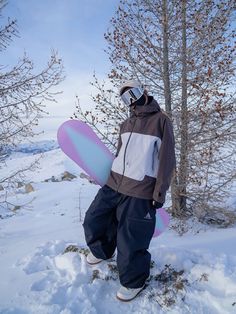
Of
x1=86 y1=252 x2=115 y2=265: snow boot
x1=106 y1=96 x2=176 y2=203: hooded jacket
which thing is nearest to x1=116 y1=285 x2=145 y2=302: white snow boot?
x1=86 y1=252 x2=115 y2=265: snow boot

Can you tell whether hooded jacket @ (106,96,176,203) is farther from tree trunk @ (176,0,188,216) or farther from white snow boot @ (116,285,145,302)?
tree trunk @ (176,0,188,216)

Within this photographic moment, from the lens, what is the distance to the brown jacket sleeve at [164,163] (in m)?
2.66

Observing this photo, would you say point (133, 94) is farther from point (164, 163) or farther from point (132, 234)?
point (132, 234)

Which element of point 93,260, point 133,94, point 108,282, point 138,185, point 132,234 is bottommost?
point 108,282

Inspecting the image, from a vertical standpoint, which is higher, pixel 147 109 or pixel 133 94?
pixel 133 94

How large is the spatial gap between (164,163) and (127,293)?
1309 mm

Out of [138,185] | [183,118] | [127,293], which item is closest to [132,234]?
[138,185]

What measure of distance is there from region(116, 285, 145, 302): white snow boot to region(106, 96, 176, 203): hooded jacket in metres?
0.92

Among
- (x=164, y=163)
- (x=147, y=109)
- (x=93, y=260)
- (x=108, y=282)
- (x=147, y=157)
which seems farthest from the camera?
(x=93, y=260)

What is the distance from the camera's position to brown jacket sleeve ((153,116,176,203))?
8.72ft

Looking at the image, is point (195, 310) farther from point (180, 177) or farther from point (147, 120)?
point (180, 177)

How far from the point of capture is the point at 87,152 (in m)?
3.67

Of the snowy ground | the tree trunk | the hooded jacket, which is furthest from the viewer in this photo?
the tree trunk

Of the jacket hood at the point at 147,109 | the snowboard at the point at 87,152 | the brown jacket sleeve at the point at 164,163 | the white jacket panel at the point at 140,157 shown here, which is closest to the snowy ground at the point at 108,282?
the snowboard at the point at 87,152
